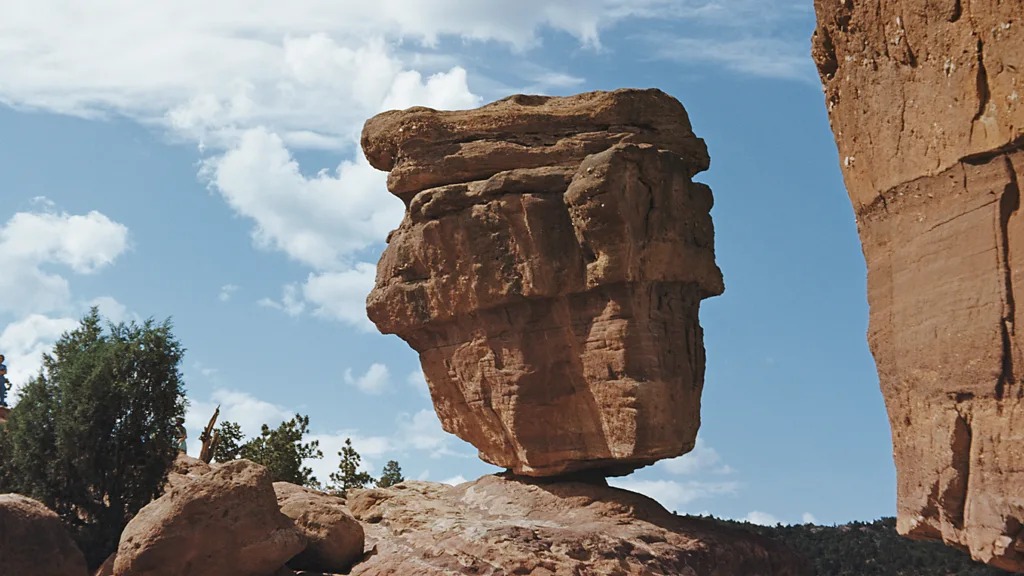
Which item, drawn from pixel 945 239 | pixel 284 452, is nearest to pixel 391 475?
pixel 284 452

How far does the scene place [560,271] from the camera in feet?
72.3

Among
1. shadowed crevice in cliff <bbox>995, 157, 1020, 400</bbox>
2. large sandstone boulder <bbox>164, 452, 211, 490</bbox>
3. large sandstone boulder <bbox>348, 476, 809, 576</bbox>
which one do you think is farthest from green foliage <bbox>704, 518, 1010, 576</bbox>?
shadowed crevice in cliff <bbox>995, 157, 1020, 400</bbox>

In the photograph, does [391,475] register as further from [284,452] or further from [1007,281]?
[1007,281]

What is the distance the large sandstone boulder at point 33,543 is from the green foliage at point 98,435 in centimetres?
621

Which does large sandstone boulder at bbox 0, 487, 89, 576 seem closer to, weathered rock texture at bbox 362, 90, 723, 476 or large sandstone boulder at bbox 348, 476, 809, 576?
large sandstone boulder at bbox 348, 476, 809, 576

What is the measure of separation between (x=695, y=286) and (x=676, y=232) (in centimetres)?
136

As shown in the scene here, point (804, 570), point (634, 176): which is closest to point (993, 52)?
point (634, 176)

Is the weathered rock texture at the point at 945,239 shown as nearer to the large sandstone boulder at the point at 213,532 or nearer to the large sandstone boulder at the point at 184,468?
the large sandstone boulder at the point at 213,532

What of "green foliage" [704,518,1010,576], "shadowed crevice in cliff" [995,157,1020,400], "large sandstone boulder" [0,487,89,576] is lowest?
"large sandstone boulder" [0,487,89,576]

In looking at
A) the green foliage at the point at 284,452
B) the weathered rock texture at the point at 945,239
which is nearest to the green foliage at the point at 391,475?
the green foliage at the point at 284,452

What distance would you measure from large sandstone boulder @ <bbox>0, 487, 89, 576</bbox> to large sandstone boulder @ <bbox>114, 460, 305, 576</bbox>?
2.76 feet

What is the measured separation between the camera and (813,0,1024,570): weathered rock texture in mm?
10703

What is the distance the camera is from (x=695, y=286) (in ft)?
75.5

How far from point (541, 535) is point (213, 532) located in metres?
5.54
